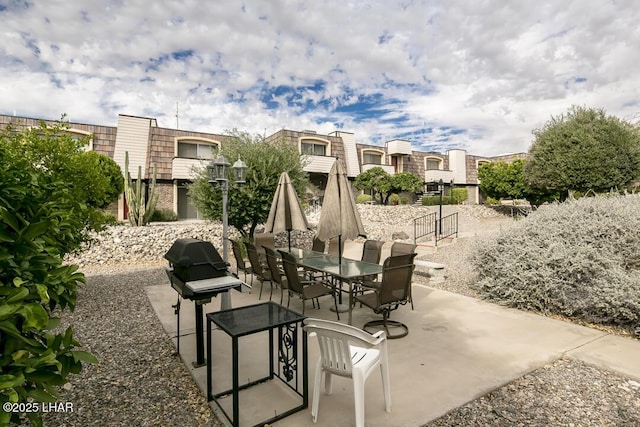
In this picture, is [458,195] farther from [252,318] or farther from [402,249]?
[252,318]

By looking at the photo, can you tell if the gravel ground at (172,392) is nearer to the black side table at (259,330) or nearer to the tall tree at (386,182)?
the black side table at (259,330)

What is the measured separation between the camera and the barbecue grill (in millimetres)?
3205

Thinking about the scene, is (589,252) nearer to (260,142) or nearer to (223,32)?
(260,142)

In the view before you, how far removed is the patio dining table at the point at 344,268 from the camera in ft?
15.1

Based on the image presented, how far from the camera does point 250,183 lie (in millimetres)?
10117

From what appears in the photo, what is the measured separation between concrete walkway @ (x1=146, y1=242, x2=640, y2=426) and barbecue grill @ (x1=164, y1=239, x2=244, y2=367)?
2.70 ft

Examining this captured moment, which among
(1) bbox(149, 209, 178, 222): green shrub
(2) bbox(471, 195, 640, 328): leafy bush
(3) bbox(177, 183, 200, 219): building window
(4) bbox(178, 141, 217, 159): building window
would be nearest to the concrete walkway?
(2) bbox(471, 195, 640, 328): leafy bush

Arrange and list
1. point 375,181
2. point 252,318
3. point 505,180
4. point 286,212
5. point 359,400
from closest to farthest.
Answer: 1. point 359,400
2. point 252,318
3. point 286,212
4. point 505,180
5. point 375,181

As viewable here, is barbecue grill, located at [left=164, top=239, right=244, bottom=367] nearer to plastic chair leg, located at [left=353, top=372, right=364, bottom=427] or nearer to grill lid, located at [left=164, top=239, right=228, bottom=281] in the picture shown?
grill lid, located at [left=164, top=239, right=228, bottom=281]

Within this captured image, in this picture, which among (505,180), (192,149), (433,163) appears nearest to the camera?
(192,149)

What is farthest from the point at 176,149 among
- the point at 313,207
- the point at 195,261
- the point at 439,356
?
the point at 439,356

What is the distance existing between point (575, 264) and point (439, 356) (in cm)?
314

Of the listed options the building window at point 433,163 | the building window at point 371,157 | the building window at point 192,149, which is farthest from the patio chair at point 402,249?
the building window at point 433,163

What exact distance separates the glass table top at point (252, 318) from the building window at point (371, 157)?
2516 cm
